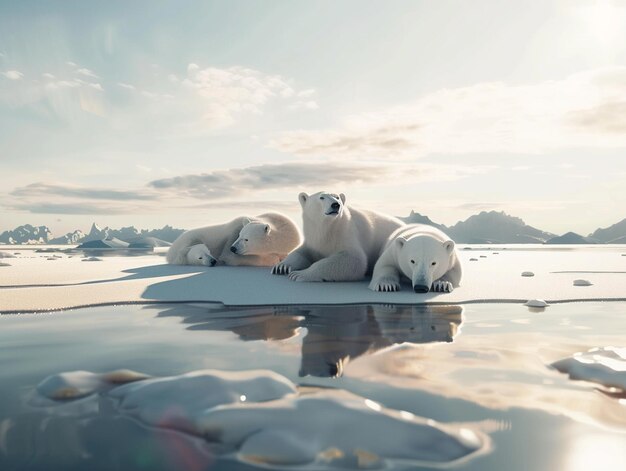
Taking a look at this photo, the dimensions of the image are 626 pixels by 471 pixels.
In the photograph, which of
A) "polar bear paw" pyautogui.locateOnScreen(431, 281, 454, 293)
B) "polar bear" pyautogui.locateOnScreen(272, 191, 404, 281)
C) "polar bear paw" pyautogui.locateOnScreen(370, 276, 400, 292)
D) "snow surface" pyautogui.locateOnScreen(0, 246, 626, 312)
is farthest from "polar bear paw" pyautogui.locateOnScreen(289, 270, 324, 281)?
"polar bear paw" pyautogui.locateOnScreen(431, 281, 454, 293)

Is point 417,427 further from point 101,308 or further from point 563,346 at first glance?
point 101,308

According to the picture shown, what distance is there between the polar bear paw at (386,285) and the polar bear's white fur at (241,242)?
11.7ft

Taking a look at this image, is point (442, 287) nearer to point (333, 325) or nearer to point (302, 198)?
point (333, 325)

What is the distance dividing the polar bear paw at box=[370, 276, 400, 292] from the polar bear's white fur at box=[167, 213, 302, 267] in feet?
11.7

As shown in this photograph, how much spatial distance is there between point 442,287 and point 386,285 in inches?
23.0

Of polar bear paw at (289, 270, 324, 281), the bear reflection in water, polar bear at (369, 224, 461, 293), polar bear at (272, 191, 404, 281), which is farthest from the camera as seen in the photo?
polar bear at (272, 191, 404, 281)

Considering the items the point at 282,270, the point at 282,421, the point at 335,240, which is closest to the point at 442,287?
the point at 335,240

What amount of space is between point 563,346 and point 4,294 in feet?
16.6

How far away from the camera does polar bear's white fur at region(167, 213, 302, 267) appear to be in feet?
28.0

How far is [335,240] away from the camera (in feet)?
21.7

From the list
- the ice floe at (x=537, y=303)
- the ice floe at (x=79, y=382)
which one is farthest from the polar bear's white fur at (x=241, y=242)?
the ice floe at (x=79, y=382)

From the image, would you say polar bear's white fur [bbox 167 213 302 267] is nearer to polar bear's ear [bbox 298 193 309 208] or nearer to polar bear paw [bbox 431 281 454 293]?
polar bear's ear [bbox 298 193 309 208]

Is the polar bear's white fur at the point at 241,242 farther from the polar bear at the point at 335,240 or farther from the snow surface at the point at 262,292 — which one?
the snow surface at the point at 262,292

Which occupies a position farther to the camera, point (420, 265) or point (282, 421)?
point (420, 265)
